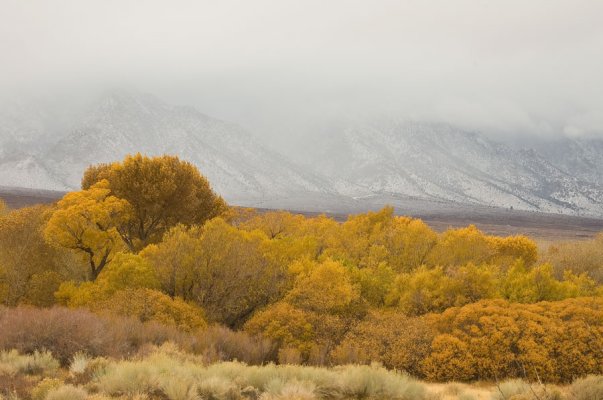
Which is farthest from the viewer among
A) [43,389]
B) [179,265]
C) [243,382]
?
[179,265]

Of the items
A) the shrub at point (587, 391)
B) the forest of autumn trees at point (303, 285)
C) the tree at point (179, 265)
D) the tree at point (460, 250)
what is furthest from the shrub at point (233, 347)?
the tree at point (460, 250)

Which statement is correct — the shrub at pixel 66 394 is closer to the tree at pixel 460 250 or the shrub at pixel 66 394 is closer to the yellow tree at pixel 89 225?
the yellow tree at pixel 89 225

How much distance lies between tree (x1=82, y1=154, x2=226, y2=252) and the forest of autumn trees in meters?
0.10

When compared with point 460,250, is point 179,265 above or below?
below

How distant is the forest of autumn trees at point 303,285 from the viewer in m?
19.8

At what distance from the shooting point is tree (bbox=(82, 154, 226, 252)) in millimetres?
35438

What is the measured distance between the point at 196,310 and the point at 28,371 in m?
11.7

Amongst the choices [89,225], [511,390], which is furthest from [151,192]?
[511,390]

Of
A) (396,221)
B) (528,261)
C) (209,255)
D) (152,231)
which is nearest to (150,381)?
(209,255)

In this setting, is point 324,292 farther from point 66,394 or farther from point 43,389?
point 66,394

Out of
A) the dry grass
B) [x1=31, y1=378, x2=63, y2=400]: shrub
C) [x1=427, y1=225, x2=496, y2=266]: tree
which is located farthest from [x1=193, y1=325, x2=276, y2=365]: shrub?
[x1=427, y1=225, x2=496, y2=266]: tree

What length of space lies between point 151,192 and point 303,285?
15362mm

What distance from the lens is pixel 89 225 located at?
29.0 m

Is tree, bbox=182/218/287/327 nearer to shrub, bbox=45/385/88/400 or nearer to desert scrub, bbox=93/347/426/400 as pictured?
desert scrub, bbox=93/347/426/400
